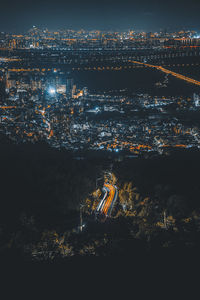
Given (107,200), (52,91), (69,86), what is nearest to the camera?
(107,200)

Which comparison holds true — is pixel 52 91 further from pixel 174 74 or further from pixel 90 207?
pixel 90 207

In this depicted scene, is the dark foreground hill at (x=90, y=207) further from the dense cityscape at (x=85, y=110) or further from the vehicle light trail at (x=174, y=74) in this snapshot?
the vehicle light trail at (x=174, y=74)

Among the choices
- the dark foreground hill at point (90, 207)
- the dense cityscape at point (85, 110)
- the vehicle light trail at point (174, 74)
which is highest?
the vehicle light trail at point (174, 74)

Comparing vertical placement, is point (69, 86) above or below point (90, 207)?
above

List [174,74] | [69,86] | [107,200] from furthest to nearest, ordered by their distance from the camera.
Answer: [174,74] < [69,86] < [107,200]

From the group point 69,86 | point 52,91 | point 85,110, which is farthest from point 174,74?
point 85,110

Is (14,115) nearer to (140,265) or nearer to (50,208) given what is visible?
(50,208)

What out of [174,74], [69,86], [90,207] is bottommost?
[90,207]

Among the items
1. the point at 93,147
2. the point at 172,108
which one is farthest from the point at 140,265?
the point at 172,108

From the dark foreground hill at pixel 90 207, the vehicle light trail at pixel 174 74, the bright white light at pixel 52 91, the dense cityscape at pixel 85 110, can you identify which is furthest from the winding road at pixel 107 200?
the vehicle light trail at pixel 174 74

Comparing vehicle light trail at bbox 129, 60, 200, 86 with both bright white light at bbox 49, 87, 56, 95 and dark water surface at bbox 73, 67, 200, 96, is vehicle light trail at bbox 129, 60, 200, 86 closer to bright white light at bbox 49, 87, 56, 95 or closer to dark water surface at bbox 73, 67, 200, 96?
dark water surface at bbox 73, 67, 200, 96

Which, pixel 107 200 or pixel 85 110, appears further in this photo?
pixel 85 110
